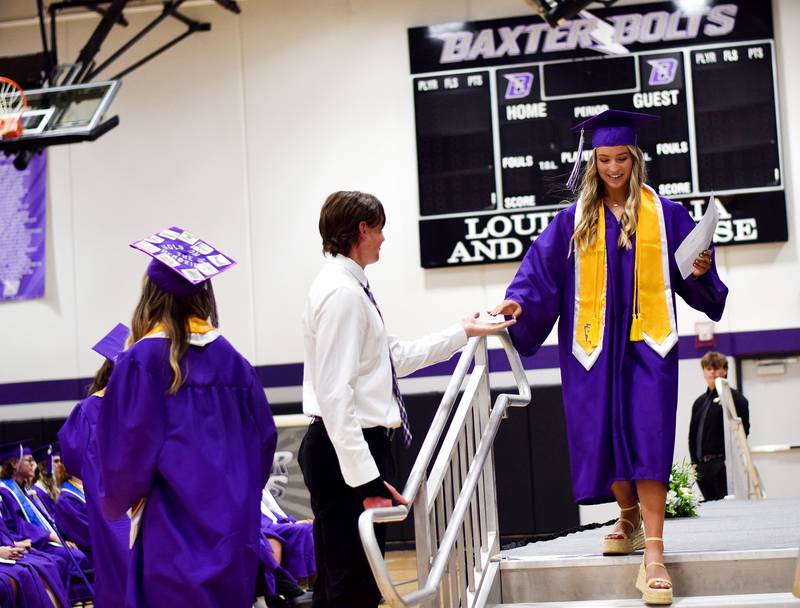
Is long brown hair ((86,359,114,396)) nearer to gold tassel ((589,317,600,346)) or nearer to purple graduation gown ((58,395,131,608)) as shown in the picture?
purple graduation gown ((58,395,131,608))

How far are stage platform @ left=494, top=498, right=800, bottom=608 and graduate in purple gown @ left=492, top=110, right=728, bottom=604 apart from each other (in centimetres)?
12

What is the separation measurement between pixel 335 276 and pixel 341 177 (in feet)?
24.2

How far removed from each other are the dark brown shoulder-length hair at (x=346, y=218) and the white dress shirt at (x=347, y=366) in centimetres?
4

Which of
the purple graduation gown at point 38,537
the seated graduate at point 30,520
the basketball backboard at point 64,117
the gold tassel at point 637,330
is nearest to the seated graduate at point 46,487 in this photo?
the seated graduate at point 30,520

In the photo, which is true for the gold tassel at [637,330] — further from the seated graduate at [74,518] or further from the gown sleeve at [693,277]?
the seated graduate at [74,518]

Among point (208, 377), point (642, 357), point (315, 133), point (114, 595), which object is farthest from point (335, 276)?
point (315, 133)

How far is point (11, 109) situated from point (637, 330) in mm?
6059

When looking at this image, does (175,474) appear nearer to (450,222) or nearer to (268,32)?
(450,222)

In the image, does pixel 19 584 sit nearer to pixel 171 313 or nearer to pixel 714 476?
pixel 171 313

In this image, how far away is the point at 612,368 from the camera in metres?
3.78

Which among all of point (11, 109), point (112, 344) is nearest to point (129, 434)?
point (112, 344)

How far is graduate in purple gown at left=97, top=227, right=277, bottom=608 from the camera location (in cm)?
297

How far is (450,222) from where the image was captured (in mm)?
10031

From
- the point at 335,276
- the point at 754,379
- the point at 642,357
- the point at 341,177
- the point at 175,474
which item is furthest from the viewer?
the point at 341,177
